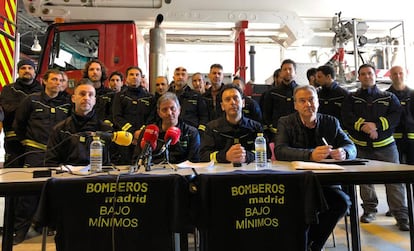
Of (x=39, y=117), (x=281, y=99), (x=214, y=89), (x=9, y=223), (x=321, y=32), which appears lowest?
(x=9, y=223)

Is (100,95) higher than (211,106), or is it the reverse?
(100,95)

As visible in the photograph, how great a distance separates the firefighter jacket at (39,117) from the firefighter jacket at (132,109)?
1.71 feet

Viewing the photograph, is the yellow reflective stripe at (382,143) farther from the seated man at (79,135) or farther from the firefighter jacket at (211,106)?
the seated man at (79,135)

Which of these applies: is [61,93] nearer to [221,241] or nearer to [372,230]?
[221,241]

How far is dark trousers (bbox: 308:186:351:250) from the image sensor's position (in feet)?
7.80

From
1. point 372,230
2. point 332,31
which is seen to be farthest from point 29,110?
point 332,31

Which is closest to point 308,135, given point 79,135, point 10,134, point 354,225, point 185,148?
point 354,225

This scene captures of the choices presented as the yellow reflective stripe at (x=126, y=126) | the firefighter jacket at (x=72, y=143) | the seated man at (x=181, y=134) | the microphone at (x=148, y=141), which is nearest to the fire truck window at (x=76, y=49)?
the yellow reflective stripe at (x=126, y=126)

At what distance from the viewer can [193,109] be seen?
162 inches

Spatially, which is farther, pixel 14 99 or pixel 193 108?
pixel 193 108

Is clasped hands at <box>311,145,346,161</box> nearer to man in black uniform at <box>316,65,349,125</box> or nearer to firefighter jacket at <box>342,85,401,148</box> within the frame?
firefighter jacket at <box>342,85,401,148</box>

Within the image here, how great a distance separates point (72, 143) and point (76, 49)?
8.87 feet

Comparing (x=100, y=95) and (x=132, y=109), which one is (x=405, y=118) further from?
(x=100, y=95)

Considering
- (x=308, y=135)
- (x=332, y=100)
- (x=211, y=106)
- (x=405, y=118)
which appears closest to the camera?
(x=308, y=135)
